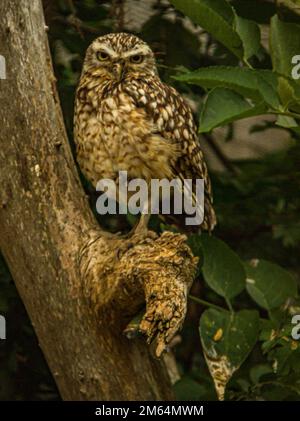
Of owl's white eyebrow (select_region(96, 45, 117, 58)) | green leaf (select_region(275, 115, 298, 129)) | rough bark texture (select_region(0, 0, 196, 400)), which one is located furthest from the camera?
owl's white eyebrow (select_region(96, 45, 117, 58))

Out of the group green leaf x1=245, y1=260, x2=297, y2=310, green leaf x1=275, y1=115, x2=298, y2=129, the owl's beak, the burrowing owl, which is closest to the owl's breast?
the burrowing owl

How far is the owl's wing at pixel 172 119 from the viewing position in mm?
3090

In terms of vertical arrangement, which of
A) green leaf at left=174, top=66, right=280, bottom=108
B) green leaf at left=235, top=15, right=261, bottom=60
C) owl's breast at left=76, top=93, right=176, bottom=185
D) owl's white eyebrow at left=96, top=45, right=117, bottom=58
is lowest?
owl's breast at left=76, top=93, right=176, bottom=185

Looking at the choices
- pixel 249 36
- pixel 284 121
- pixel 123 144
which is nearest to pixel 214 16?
pixel 249 36

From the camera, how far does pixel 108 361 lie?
2773mm

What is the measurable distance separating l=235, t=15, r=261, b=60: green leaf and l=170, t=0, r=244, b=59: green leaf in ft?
0.08

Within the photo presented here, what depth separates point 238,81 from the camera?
7.29 ft

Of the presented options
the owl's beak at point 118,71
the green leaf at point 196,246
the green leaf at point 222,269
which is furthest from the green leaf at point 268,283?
the owl's beak at point 118,71

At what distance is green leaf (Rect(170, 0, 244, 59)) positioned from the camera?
7.78 feet

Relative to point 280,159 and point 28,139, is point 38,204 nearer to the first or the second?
point 28,139

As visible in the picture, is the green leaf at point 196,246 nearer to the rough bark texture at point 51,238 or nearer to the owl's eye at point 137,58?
the rough bark texture at point 51,238

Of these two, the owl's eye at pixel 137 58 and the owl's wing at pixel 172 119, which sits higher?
the owl's eye at pixel 137 58

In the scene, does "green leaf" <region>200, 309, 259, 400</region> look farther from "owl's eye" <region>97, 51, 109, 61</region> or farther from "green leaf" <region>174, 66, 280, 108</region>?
"owl's eye" <region>97, 51, 109, 61</region>

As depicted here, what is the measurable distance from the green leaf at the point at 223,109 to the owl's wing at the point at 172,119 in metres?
0.87
